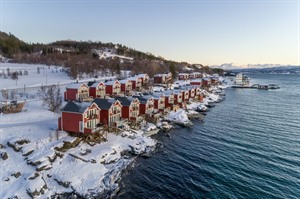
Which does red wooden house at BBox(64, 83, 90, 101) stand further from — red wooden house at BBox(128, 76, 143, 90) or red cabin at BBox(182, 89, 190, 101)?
red cabin at BBox(182, 89, 190, 101)

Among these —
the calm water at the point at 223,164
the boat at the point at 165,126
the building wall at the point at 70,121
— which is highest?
the building wall at the point at 70,121

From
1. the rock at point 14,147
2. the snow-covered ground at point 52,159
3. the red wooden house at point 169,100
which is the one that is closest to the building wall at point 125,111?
the snow-covered ground at point 52,159

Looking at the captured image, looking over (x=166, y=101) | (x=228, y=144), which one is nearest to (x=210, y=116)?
(x=166, y=101)

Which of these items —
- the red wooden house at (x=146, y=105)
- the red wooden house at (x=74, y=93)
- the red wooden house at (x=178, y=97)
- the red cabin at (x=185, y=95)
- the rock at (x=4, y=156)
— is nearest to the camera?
the rock at (x=4, y=156)

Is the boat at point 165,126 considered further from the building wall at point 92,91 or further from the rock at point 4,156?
the rock at point 4,156

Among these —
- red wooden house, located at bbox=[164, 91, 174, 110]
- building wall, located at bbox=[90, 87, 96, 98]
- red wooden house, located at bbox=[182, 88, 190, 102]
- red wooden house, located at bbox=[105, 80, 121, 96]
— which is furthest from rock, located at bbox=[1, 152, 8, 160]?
→ red wooden house, located at bbox=[182, 88, 190, 102]
